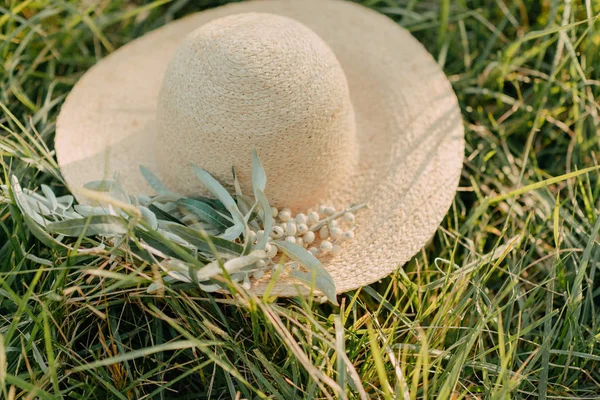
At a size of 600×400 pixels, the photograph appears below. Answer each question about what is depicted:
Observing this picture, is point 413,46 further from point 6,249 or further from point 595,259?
point 6,249

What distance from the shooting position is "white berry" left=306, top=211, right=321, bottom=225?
3.71 feet

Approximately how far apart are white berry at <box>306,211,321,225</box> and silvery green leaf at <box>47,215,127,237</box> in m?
0.37

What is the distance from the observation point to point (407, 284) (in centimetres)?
113

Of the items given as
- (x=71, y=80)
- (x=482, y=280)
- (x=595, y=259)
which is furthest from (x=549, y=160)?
(x=71, y=80)

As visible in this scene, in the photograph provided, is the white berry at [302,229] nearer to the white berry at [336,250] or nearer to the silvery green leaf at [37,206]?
the white berry at [336,250]

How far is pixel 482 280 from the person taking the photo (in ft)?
3.57

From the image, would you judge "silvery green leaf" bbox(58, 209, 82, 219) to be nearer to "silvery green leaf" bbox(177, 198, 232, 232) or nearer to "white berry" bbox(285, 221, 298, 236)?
"silvery green leaf" bbox(177, 198, 232, 232)

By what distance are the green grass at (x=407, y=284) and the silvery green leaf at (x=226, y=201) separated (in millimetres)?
117

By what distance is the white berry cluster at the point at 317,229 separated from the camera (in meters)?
1.09

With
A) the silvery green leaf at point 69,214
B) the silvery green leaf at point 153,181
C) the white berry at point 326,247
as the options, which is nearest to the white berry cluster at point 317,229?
the white berry at point 326,247

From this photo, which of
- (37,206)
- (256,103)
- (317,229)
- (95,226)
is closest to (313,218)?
(317,229)

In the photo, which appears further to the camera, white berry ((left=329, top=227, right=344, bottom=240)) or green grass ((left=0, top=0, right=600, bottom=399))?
white berry ((left=329, top=227, right=344, bottom=240))

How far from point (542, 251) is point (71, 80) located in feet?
4.14

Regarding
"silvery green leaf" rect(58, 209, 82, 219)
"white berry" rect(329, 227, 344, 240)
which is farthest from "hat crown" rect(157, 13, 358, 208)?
"silvery green leaf" rect(58, 209, 82, 219)
